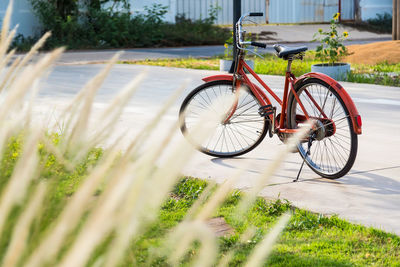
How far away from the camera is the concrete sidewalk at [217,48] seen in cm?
1931

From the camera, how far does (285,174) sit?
5570mm

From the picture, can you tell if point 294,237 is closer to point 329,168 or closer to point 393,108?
point 329,168

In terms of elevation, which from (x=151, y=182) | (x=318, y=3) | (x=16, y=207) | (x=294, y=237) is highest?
(x=318, y=3)

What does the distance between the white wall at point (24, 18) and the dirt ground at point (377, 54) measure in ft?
45.5

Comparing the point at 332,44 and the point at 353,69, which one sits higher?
the point at 332,44

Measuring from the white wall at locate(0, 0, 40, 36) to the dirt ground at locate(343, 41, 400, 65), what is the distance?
13864 mm

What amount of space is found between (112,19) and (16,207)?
968 inches

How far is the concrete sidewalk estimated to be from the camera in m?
19.3

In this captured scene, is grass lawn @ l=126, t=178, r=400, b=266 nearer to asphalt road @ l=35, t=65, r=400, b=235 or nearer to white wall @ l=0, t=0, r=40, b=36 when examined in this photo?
asphalt road @ l=35, t=65, r=400, b=235

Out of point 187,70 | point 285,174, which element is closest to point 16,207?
point 285,174

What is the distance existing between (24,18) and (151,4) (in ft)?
18.4

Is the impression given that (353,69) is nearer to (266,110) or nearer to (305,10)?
(266,110)

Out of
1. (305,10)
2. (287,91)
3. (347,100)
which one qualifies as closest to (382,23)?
(305,10)

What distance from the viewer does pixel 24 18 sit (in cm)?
2561
